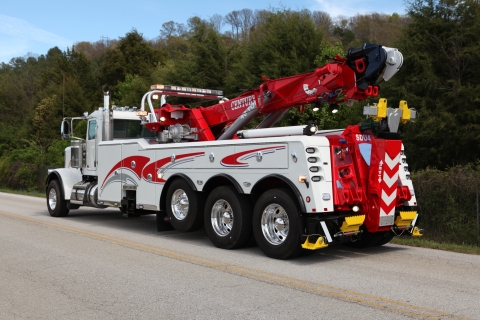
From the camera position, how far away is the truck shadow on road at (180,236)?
924cm

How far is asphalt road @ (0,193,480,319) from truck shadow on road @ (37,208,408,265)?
5cm

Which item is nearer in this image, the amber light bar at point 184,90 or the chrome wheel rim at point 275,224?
the chrome wheel rim at point 275,224

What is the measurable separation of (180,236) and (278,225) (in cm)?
347

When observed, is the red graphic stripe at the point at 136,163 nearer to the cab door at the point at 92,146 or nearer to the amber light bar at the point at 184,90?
the amber light bar at the point at 184,90

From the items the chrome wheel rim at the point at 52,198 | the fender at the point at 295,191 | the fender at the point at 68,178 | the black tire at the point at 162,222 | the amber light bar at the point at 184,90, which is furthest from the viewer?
the chrome wheel rim at the point at 52,198

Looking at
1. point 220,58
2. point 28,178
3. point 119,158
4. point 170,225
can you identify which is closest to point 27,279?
point 170,225

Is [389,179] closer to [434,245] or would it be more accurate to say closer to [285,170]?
[285,170]

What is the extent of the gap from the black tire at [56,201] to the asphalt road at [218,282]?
396 cm

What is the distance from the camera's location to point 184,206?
10.8 meters

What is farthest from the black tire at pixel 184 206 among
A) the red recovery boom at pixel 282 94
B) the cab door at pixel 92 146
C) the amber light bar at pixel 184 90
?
the cab door at pixel 92 146

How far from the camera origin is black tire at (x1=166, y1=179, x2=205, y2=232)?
1049 cm

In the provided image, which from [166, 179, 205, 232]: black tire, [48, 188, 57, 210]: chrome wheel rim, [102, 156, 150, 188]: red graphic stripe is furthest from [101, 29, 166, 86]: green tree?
[166, 179, 205, 232]: black tire

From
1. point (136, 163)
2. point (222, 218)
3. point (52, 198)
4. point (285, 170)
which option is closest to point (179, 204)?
point (222, 218)

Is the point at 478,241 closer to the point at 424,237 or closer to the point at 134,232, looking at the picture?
the point at 424,237
